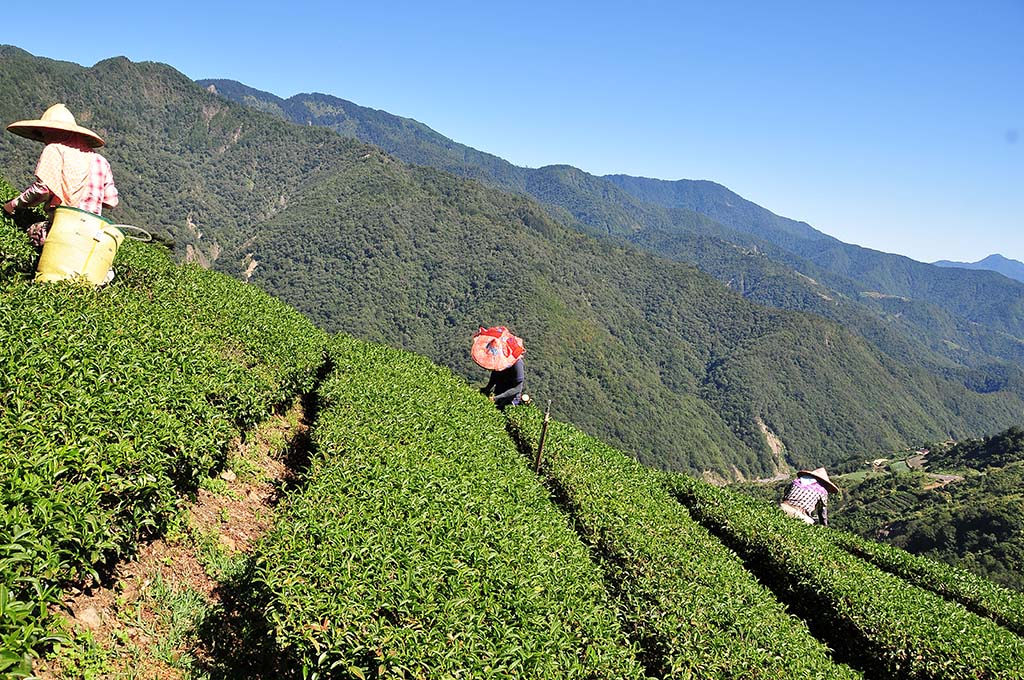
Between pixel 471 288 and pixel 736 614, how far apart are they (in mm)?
180588

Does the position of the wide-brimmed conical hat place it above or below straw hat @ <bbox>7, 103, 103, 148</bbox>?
below

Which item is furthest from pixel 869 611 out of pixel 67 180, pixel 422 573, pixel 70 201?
pixel 67 180

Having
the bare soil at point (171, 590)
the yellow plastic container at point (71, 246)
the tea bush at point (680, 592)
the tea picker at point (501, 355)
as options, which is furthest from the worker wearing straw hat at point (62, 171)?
the tea bush at point (680, 592)

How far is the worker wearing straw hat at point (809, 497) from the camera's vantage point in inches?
515

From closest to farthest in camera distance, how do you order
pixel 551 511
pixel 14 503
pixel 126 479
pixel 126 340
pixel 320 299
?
pixel 14 503 → pixel 126 479 → pixel 126 340 → pixel 551 511 → pixel 320 299

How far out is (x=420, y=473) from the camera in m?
5.73

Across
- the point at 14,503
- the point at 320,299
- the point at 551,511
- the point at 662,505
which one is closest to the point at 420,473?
the point at 551,511

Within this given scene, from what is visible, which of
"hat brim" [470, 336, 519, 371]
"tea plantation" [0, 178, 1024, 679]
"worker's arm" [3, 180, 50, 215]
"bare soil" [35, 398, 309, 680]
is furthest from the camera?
"hat brim" [470, 336, 519, 371]

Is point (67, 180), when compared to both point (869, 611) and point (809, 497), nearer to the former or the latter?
point (869, 611)

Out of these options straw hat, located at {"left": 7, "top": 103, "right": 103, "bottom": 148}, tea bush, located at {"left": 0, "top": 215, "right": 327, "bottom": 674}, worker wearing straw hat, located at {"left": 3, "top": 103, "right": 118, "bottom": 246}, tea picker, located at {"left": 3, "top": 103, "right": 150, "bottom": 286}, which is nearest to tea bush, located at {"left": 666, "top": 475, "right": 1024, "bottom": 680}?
tea bush, located at {"left": 0, "top": 215, "right": 327, "bottom": 674}

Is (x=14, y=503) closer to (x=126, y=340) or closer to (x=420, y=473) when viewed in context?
(x=126, y=340)

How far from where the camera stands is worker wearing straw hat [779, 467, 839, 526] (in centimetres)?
1307

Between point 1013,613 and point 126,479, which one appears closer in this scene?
point 126,479

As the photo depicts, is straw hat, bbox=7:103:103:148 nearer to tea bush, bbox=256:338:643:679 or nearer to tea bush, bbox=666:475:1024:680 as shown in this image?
tea bush, bbox=256:338:643:679
